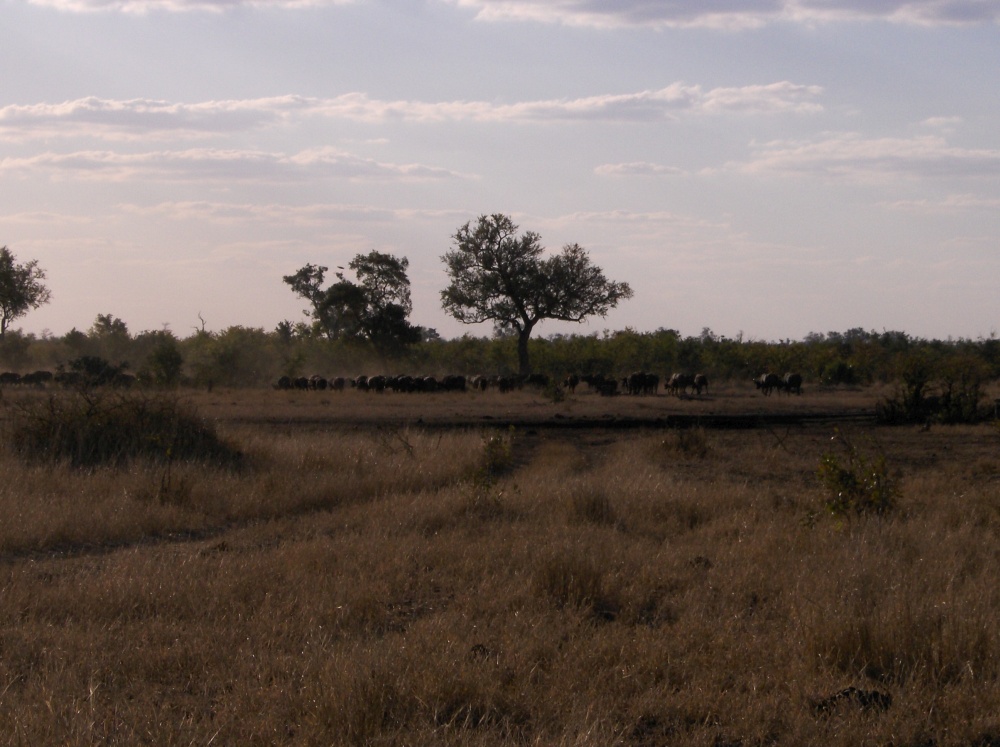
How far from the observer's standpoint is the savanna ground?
16.3 feet

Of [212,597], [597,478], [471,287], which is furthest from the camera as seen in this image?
[471,287]

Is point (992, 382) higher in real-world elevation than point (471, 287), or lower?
lower

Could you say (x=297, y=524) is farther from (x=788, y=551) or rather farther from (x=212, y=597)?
(x=788, y=551)

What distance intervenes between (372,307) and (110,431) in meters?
44.9

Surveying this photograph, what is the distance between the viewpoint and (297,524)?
33.3 feet

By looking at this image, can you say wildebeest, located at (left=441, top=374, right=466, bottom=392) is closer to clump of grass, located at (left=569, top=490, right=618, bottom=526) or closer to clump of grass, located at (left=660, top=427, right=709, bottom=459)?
clump of grass, located at (left=660, top=427, right=709, bottom=459)

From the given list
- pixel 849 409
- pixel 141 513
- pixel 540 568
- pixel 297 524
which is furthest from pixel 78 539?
pixel 849 409

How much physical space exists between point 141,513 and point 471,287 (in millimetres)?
43391

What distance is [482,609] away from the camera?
273 inches

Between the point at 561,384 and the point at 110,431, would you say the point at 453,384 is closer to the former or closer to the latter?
the point at 561,384

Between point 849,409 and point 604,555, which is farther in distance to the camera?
point 849,409

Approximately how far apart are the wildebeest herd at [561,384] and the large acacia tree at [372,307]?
8.39 metres

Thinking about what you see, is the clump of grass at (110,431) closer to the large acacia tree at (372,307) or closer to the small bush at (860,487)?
the small bush at (860,487)

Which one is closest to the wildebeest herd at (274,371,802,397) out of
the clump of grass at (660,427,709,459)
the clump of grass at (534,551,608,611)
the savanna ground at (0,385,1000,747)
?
the clump of grass at (660,427,709,459)
